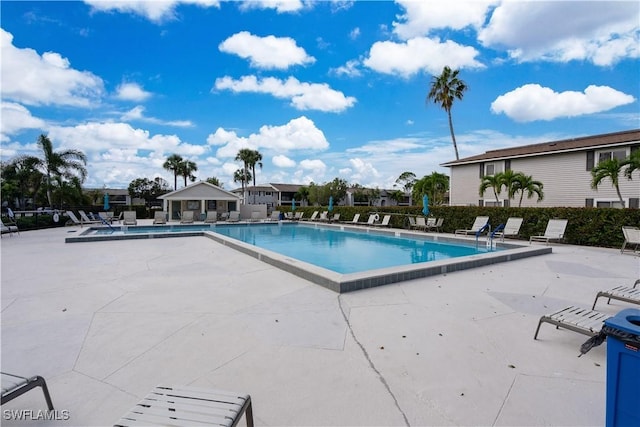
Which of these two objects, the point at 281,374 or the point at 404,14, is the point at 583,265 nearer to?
the point at 281,374

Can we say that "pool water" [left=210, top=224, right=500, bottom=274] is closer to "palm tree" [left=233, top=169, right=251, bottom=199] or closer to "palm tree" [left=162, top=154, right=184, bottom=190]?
"palm tree" [left=162, top=154, right=184, bottom=190]

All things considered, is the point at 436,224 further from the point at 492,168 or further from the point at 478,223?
the point at 492,168

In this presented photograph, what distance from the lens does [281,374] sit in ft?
9.29

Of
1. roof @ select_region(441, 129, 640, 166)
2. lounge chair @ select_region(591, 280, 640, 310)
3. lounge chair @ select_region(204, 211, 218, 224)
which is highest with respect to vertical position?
roof @ select_region(441, 129, 640, 166)

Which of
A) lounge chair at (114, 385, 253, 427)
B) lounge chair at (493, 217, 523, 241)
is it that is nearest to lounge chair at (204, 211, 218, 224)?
lounge chair at (493, 217, 523, 241)

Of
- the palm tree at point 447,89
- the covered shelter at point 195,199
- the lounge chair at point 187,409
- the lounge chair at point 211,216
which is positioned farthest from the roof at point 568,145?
the lounge chair at point 187,409

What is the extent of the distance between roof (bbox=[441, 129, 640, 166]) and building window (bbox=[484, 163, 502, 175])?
1.58ft

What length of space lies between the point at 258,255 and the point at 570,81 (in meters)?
21.2

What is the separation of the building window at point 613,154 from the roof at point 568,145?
21.4 inches

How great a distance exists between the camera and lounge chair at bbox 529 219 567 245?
471 inches

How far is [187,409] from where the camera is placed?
173 centimetres

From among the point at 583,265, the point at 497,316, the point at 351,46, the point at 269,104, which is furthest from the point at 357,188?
the point at 497,316

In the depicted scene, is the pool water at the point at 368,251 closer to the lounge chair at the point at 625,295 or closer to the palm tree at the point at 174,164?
the lounge chair at the point at 625,295

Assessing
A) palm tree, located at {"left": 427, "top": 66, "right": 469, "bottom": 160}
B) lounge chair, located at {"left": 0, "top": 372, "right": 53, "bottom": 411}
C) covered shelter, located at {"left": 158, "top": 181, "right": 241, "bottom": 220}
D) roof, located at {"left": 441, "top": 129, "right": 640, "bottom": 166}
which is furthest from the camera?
palm tree, located at {"left": 427, "top": 66, "right": 469, "bottom": 160}
